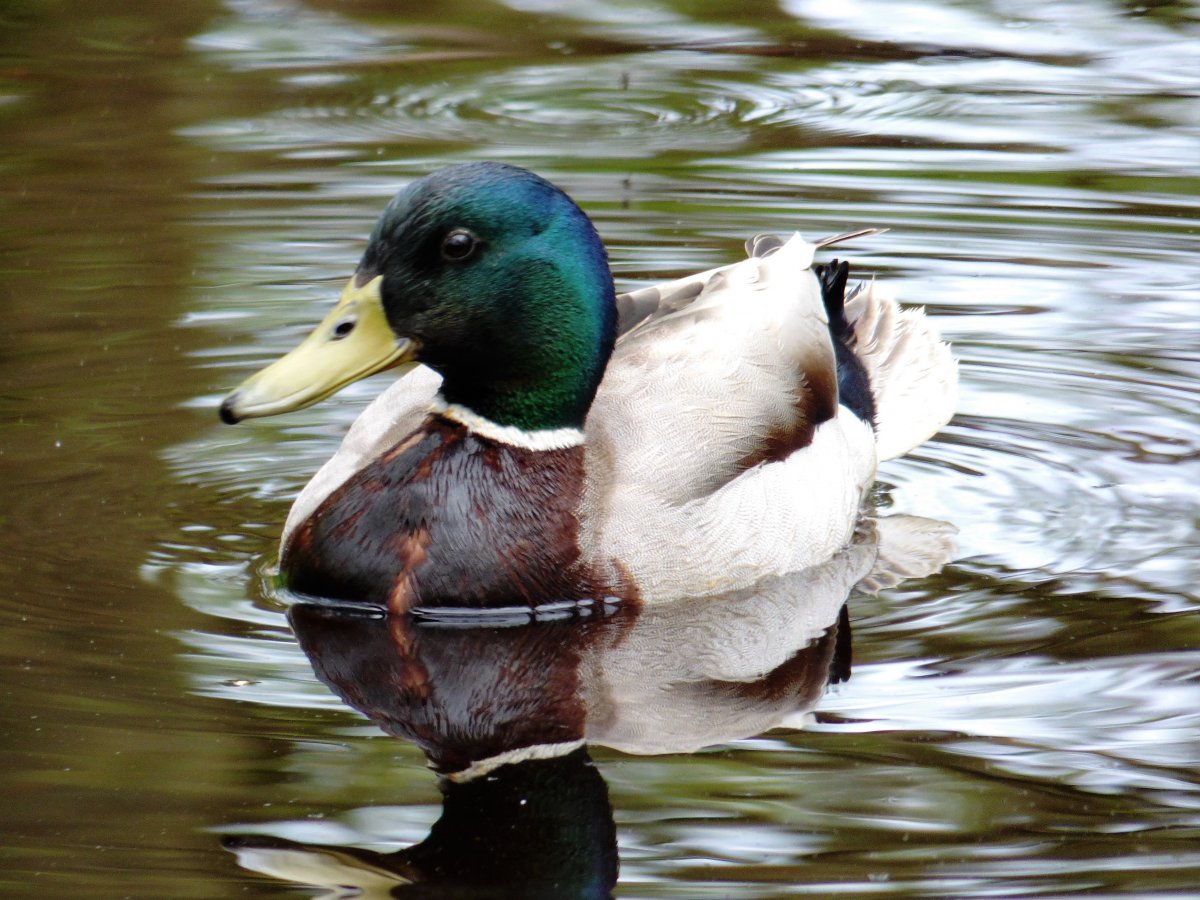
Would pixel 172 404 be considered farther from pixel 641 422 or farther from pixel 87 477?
pixel 641 422

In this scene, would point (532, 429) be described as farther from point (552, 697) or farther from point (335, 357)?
point (552, 697)

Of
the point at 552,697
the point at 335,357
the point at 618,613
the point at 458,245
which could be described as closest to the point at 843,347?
the point at 618,613

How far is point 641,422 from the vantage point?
21.4ft

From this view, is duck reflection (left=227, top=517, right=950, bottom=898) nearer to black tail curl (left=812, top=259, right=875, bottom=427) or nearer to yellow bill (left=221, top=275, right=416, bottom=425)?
yellow bill (left=221, top=275, right=416, bottom=425)

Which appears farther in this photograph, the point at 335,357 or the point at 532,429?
the point at 532,429

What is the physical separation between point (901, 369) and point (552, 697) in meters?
2.85

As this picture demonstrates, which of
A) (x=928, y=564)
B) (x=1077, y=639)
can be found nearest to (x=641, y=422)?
(x=928, y=564)

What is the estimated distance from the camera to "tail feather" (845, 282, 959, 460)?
7.79 metres

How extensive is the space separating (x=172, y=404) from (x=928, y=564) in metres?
3.02

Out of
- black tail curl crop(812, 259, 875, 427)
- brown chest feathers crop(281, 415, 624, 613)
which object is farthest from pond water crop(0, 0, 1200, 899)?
black tail curl crop(812, 259, 875, 427)

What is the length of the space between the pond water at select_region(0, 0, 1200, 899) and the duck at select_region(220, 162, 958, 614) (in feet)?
0.62

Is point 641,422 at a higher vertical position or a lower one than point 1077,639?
higher

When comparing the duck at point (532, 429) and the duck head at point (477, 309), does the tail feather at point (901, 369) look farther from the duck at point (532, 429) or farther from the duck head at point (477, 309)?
the duck head at point (477, 309)

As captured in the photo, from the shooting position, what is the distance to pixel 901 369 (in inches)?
314
